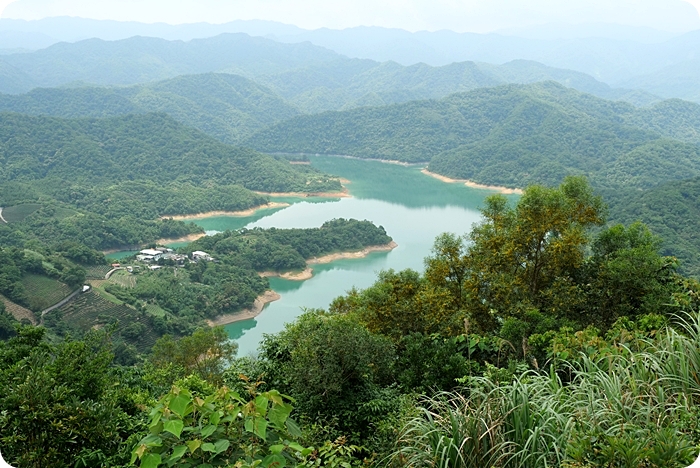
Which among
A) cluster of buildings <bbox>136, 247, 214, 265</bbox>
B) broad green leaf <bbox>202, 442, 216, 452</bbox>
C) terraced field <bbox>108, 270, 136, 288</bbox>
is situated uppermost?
broad green leaf <bbox>202, 442, 216, 452</bbox>

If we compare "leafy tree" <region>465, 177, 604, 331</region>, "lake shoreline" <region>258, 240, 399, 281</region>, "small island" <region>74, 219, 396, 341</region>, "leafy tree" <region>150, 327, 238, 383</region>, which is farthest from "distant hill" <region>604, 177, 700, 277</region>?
"leafy tree" <region>465, 177, 604, 331</region>

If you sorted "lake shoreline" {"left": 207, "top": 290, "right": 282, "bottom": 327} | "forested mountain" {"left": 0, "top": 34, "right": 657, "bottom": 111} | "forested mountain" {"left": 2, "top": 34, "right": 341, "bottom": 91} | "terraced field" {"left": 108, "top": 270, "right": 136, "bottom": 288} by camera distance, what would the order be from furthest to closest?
1. "forested mountain" {"left": 2, "top": 34, "right": 341, "bottom": 91}
2. "forested mountain" {"left": 0, "top": 34, "right": 657, "bottom": 111}
3. "terraced field" {"left": 108, "top": 270, "right": 136, "bottom": 288}
4. "lake shoreline" {"left": 207, "top": 290, "right": 282, "bottom": 327}

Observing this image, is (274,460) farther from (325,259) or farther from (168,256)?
(325,259)

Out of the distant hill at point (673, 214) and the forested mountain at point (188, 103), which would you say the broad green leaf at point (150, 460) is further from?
the forested mountain at point (188, 103)

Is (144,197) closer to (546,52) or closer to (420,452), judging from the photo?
(420,452)

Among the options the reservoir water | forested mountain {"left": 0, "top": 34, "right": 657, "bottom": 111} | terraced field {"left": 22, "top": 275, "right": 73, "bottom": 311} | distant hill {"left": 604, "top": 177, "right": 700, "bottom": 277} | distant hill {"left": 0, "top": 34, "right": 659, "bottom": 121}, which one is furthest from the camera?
forested mountain {"left": 0, "top": 34, "right": 657, "bottom": 111}

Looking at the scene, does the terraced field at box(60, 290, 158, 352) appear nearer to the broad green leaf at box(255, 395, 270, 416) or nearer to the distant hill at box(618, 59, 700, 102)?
the broad green leaf at box(255, 395, 270, 416)

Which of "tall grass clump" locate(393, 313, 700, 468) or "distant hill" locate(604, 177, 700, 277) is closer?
"tall grass clump" locate(393, 313, 700, 468)
